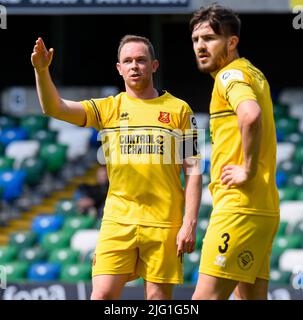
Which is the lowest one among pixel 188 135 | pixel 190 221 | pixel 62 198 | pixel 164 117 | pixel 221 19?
pixel 190 221

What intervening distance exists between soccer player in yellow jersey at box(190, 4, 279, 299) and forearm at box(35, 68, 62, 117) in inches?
31.9

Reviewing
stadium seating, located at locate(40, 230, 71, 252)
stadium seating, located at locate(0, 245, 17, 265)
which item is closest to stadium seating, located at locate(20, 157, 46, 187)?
stadium seating, located at locate(40, 230, 71, 252)

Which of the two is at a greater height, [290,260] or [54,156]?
[54,156]

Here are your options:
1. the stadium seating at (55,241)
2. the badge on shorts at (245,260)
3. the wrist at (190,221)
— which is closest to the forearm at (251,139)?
the badge on shorts at (245,260)

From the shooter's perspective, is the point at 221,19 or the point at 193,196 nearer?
the point at 221,19

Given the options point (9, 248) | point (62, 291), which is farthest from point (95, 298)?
point (9, 248)

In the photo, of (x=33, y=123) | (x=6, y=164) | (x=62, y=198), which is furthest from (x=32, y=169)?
(x=33, y=123)

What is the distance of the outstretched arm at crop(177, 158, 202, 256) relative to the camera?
5.39 m

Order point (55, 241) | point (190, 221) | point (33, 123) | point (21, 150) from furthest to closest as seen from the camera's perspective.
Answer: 1. point (33, 123)
2. point (21, 150)
3. point (55, 241)
4. point (190, 221)

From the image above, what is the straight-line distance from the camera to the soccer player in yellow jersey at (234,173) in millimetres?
4832

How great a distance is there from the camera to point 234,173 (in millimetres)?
4852

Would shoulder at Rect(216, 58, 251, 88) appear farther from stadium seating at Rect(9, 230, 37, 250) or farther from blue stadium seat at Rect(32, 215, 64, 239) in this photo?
blue stadium seat at Rect(32, 215, 64, 239)

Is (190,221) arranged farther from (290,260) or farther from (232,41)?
(290,260)

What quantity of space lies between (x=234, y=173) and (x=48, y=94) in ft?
3.67
